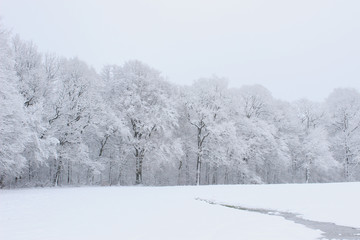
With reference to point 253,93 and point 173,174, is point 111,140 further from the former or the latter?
point 253,93

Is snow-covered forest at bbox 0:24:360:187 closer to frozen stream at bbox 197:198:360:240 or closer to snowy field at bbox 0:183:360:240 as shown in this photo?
snowy field at bbox 0:183:360:240

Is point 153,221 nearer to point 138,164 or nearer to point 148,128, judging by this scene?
point 148,128

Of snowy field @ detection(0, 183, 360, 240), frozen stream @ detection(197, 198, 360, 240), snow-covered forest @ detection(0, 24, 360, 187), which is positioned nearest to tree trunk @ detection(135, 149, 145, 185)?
snow-covered forest @ detection(0, 24, 360, 187)

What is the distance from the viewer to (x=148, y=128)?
36406 millimetres

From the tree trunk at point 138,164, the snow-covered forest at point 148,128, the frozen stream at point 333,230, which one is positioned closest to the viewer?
the frozen stream at point 333,230

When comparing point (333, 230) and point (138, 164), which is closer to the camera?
point (333, 230)

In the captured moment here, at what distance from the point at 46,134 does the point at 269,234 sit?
82.9ft

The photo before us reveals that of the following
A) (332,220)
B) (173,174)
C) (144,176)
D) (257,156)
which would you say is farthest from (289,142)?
(332,220)

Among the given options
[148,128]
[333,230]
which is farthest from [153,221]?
[148,128]

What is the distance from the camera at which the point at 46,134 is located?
97.9 ft

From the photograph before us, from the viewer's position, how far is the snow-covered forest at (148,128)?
28.3 m

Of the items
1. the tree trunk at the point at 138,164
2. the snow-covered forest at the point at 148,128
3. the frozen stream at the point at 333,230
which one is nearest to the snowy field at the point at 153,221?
the frozen stream at the point at 333,230

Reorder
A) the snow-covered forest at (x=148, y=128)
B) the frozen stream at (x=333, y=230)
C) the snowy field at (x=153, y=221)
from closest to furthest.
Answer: the snowy field at (x=153, y=221) → the frozen stream at (x=333, y=230) → the snow-covered forest at (x=148, y=128)

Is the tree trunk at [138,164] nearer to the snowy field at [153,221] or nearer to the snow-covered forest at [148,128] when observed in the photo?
the snow-covered forest at [148,128]
